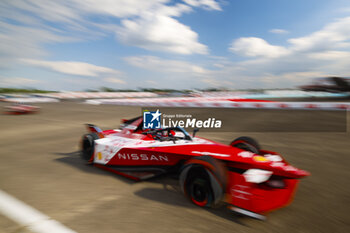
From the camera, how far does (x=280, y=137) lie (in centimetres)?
745

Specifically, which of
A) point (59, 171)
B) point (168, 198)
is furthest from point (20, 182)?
point (168, 198)

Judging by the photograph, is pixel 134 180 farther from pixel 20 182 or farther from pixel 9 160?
pixel 9 160

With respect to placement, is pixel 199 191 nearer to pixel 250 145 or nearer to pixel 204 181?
pixel 204 181

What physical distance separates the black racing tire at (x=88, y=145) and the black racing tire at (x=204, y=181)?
8.40 feet

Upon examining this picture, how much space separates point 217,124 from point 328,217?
7.84m

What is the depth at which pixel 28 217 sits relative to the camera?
2.79 metres

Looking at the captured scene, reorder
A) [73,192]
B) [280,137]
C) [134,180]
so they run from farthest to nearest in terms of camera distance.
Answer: [280,137]
[134,180]
[73,192]

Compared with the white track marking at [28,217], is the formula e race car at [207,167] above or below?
above

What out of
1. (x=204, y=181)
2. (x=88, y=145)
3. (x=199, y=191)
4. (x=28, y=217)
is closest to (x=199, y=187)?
(x=199, y=191)

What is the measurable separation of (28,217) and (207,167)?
8.07 feet

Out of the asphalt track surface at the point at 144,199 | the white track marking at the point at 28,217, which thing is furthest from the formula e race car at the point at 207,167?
the white track marking at the point at 28,217

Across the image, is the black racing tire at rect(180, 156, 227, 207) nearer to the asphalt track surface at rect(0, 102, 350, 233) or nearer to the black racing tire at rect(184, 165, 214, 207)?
the black racing tire at rect(184, 165, 214, 207)

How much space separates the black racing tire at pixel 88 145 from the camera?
15.7ft

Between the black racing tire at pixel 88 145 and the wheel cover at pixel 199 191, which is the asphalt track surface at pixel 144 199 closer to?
the wheel cover at pixel 199 191
